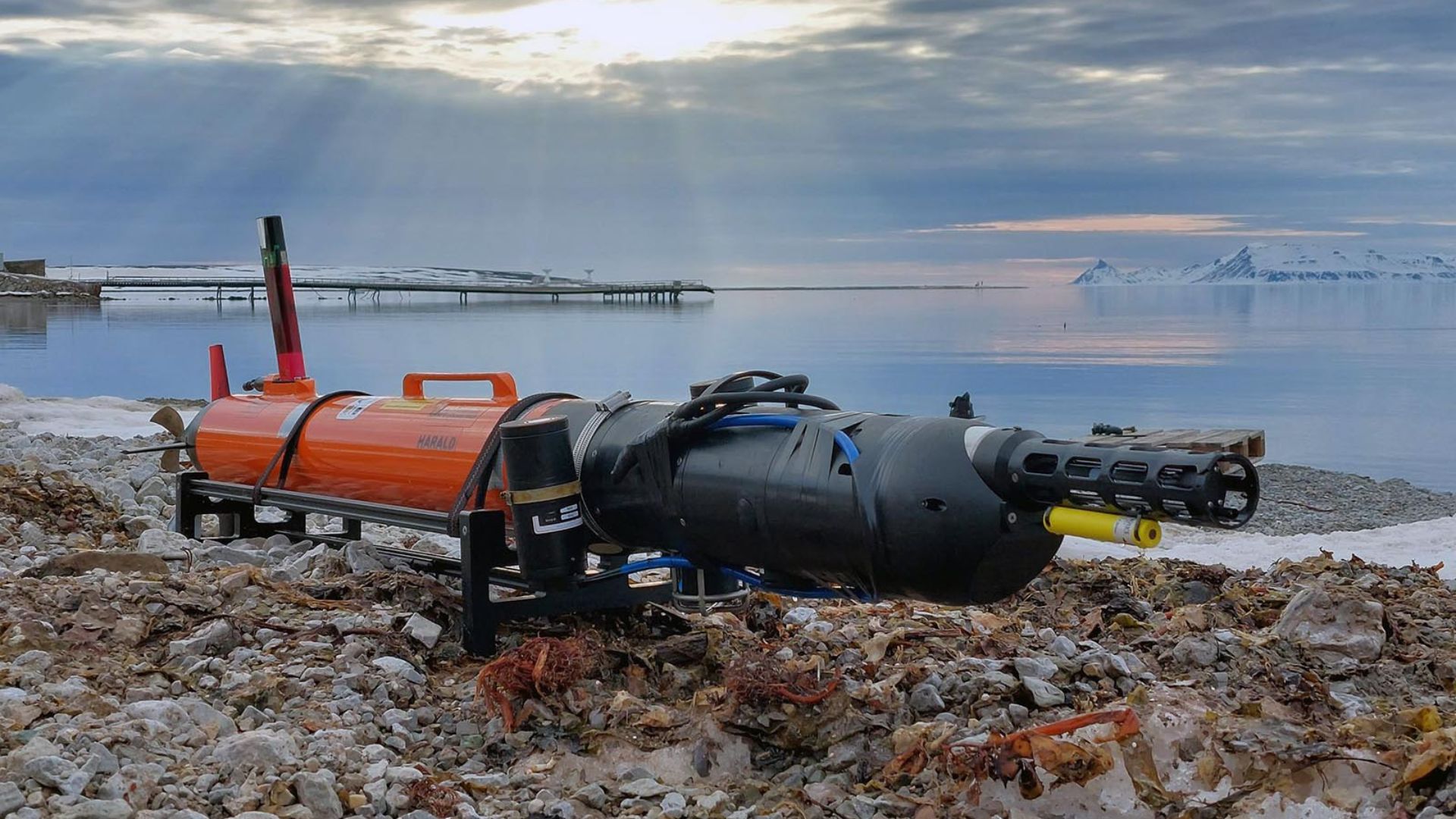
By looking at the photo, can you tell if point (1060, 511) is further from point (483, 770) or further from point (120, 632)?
point (120, 632)

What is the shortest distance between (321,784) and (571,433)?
5.98ft

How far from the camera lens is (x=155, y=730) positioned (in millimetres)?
3916

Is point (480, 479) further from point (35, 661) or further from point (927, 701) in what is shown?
point (927, 701)

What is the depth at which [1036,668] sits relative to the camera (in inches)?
182

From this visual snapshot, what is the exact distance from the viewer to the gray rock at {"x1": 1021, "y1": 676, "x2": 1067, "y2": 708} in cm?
440

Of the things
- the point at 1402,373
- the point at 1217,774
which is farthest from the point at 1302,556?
the point at 1402,373

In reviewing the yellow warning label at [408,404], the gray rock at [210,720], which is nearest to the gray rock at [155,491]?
the yellow warning label at [408,404]

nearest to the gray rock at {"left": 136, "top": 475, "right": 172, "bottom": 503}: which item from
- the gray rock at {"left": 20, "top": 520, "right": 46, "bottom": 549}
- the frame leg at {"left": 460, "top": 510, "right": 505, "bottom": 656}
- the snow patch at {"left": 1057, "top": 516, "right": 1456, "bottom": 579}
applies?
the gray rock at {"left": 20, "top": 520, "right": 46, "bottom": 549}

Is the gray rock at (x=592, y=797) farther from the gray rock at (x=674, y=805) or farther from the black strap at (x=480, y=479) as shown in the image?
the black strap at (x=480, y=479)

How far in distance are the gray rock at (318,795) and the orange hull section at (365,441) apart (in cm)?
186

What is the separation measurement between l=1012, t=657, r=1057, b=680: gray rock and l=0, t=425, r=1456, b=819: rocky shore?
0.7 inches

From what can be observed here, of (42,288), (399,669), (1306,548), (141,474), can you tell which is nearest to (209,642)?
(399,669)

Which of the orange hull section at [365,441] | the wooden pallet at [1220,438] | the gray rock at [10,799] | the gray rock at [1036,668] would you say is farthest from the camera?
the wooden pallet at [1220,438]

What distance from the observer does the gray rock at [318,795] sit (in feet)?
11.8
